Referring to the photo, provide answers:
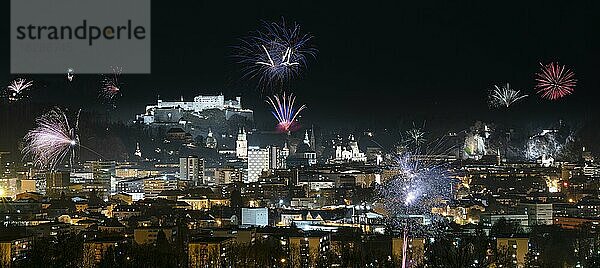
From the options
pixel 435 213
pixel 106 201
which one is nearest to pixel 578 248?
pixel 435 213

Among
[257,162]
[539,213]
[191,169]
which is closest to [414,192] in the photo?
[539,213]

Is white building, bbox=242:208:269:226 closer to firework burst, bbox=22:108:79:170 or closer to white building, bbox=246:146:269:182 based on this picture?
firework burst, bbox=22:108:79:170

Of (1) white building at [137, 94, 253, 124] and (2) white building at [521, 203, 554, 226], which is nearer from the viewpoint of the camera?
(2) white building at [521, 203, 554, 226]

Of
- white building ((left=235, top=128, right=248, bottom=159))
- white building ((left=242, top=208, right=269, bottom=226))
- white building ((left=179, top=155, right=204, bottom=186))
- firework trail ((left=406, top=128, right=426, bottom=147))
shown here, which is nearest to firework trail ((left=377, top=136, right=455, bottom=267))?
firework trail ((left=406, top=128, right=426, bottom=147))

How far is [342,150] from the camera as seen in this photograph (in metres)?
18.5

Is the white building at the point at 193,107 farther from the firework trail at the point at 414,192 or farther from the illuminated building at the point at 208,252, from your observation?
the illuminated building at the point at 208,252

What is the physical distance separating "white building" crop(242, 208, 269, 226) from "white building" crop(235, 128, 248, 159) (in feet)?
25.9

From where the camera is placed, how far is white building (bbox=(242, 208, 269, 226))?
8.87 metres

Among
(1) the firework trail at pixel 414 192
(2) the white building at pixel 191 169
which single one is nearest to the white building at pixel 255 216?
(1) the firework trail at pixel 414 192

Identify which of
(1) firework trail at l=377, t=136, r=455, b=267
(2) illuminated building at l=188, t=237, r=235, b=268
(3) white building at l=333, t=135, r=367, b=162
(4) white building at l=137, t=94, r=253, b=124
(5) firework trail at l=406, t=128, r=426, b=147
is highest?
(4) white building at l=137, t=94, r=253, b=124

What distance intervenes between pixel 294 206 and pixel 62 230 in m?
3.37

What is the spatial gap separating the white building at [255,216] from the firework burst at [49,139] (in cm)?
291

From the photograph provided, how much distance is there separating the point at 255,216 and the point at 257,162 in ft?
21.9

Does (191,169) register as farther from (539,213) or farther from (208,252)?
(208,252)
